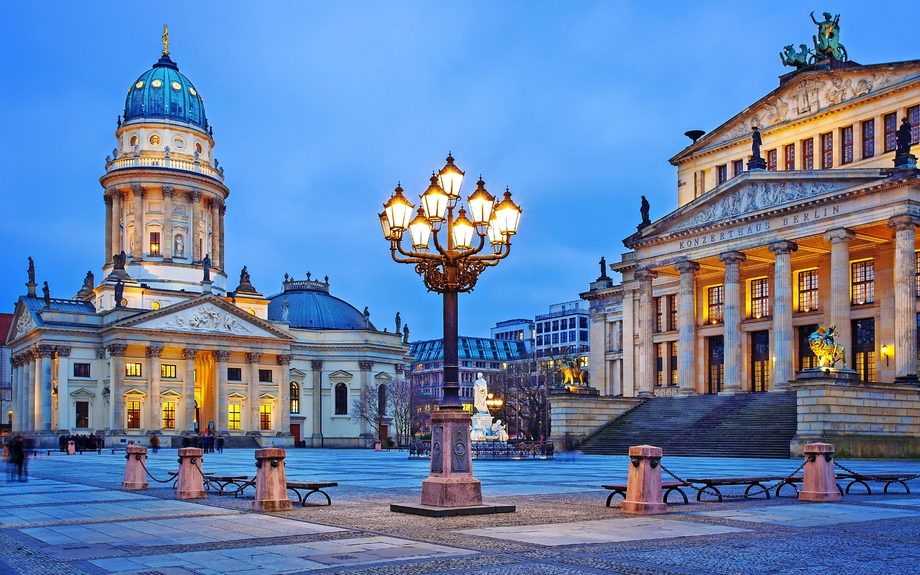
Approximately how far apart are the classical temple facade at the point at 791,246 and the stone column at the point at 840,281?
0.21 ft

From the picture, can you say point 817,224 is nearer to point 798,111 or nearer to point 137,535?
point 798,111

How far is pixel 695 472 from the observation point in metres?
32.9

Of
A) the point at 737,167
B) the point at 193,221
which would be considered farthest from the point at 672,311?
the point at 193,221

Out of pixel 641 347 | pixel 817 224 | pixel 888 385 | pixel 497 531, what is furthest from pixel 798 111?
pixel 497 531

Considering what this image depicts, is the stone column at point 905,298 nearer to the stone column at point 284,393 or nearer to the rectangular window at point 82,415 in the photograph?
the stone column at point 284,393

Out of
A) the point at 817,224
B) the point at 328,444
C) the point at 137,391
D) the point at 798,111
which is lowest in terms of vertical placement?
the point at 328,444

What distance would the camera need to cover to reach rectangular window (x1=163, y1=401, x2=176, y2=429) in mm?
95312

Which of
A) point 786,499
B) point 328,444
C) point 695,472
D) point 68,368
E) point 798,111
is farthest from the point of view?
point 328,444

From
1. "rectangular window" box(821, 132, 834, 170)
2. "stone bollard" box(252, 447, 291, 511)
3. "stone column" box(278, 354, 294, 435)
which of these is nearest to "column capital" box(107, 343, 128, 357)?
"stone column" box(278, 354, 294, 435)

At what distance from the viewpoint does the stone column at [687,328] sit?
203 feet

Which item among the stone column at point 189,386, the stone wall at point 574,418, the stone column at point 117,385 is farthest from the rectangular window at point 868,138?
the stone column at point 117,385

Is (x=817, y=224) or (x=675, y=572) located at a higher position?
(x=817, y=224)

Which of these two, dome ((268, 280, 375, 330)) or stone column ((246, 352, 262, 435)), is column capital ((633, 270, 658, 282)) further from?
dome ((268, 280, 375, 330))

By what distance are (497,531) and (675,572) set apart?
457 centimetres
